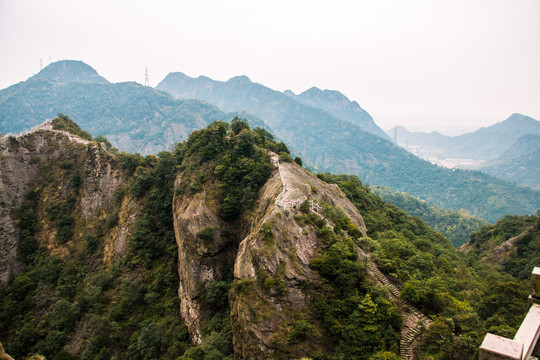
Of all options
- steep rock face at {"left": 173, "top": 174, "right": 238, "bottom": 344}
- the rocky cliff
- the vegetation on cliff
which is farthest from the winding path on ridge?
steep rock face at {"left": 173, "top": 174, "right": 238, "bottom": 344}

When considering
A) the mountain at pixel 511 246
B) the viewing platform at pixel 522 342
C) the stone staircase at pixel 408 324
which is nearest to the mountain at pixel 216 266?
the stone staircase at pixel 408 324

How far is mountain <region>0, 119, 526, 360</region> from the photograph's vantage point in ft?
63.5

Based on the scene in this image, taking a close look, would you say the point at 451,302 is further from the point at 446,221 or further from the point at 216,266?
the point at 446,221

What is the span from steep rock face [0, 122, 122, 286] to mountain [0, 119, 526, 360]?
0.26 m

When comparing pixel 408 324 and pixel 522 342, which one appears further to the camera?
pixel 408 324

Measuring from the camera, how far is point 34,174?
52250 mm

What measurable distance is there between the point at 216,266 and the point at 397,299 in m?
21.3

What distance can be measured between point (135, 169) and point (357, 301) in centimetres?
4559

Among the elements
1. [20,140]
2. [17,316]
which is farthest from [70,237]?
[20,140]

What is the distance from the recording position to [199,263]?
3203 cm

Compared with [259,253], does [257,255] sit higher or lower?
lower

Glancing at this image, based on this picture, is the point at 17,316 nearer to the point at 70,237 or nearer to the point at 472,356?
the point at 70,237

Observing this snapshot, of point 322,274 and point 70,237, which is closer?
point 322,274

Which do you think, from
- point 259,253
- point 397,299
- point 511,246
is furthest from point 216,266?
point 511,246
